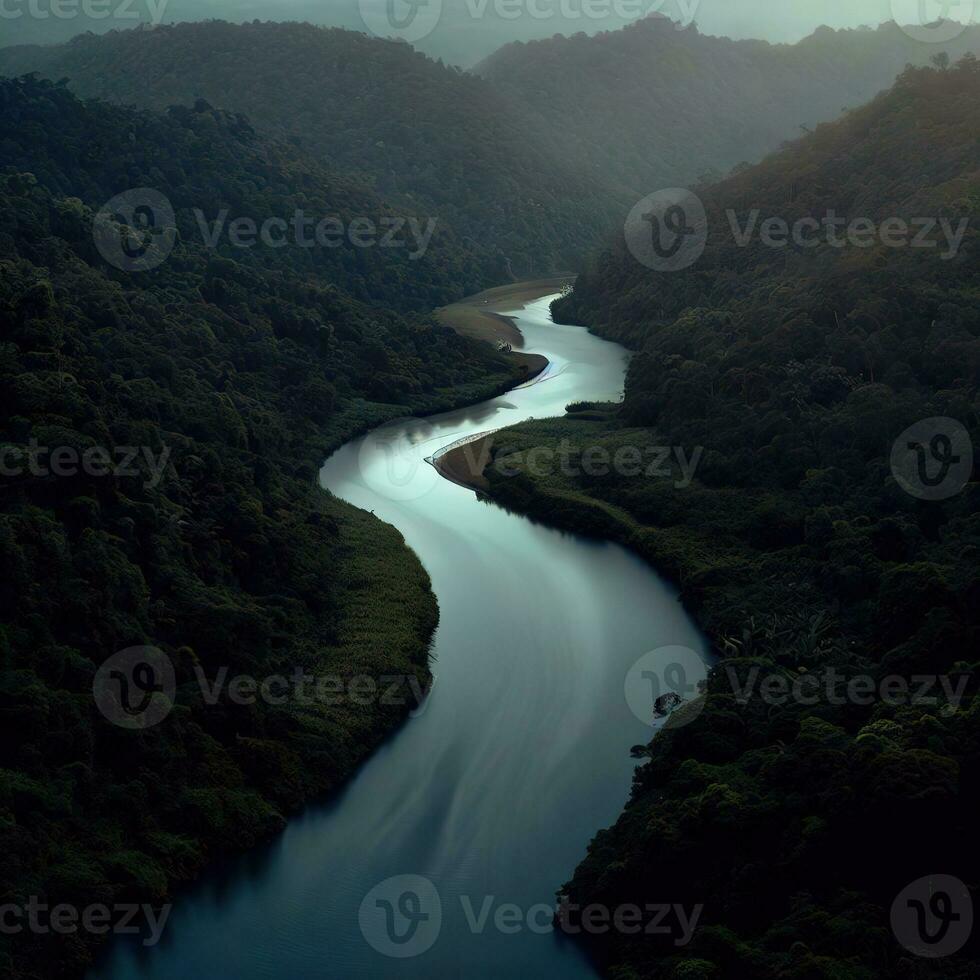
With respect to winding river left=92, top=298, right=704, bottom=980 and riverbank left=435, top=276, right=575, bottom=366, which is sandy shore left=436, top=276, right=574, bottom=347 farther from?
winding river left=92, top=298, right=704, bottom=980

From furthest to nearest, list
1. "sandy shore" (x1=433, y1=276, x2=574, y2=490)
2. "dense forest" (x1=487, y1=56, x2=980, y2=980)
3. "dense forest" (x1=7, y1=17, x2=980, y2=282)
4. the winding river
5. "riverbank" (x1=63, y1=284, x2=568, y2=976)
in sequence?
"dense forest" (x1=7, y1=17, x2=980, y2=282) < "sandy shore" (x1=433, y1=276, x2=574, y2=490) < "riverbank" (x1=63, y1=284, x2=568, y2=976) < the winding river < "dense forest" (x1=487, y1=56, x2=980, y2=980)

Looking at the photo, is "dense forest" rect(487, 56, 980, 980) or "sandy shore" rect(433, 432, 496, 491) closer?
"dense forest" rect(487, 56, 980, 980)

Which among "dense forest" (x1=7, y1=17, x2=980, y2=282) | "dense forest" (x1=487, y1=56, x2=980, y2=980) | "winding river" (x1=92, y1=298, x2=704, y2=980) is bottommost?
"winding river" (x1=92, y1=298, x2=704, y2=980)

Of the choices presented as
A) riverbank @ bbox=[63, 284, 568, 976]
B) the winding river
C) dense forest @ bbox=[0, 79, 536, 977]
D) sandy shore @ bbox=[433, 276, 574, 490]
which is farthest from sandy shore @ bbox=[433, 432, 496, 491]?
the winding river

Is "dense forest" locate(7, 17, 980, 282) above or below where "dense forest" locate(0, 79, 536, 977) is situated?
above

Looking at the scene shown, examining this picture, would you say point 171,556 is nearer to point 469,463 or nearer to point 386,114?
point 469,463

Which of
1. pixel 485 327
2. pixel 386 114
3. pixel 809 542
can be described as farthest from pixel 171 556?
pixel 386 114

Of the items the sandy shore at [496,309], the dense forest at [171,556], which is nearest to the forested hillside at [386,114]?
the sandy shore at [496,309]

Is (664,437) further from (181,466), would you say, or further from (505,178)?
(505,178)
